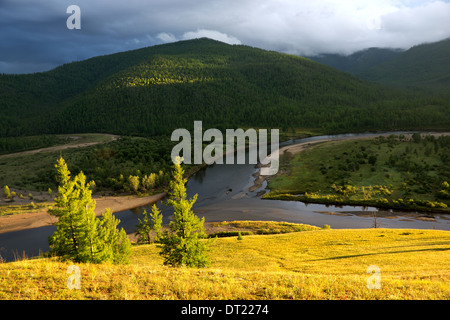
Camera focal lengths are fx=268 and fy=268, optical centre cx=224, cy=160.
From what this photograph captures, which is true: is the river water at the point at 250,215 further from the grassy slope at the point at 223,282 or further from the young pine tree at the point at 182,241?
the young pine tree at the point at 182,241

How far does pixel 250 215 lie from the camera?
61250mm

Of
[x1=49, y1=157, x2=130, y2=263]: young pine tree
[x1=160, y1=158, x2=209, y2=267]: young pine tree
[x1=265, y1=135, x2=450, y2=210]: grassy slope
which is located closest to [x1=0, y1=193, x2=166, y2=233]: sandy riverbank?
[x1=49, y1=157, x2=130, y2=263]: young pine tree

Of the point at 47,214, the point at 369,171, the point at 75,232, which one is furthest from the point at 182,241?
the point at 369,171

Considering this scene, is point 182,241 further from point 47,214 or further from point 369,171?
point 369,171

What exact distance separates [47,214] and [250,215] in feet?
149

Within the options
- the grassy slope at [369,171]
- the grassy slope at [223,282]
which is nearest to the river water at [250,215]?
the grassy slope at [369,171]

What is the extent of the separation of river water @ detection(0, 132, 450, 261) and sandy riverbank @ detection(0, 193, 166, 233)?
204 cm

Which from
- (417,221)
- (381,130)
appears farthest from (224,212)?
(381,130)

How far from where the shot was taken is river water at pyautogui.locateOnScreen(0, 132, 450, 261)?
165 ft

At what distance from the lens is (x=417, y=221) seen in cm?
5391

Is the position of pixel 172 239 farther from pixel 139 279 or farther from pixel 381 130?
pixel 381 130

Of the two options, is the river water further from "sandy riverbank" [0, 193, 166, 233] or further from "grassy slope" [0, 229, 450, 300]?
"grassy slope" [0, 229, 450, 300]

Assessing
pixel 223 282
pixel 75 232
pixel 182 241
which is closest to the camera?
pixel 223 282

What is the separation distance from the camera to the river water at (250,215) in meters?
50.4
